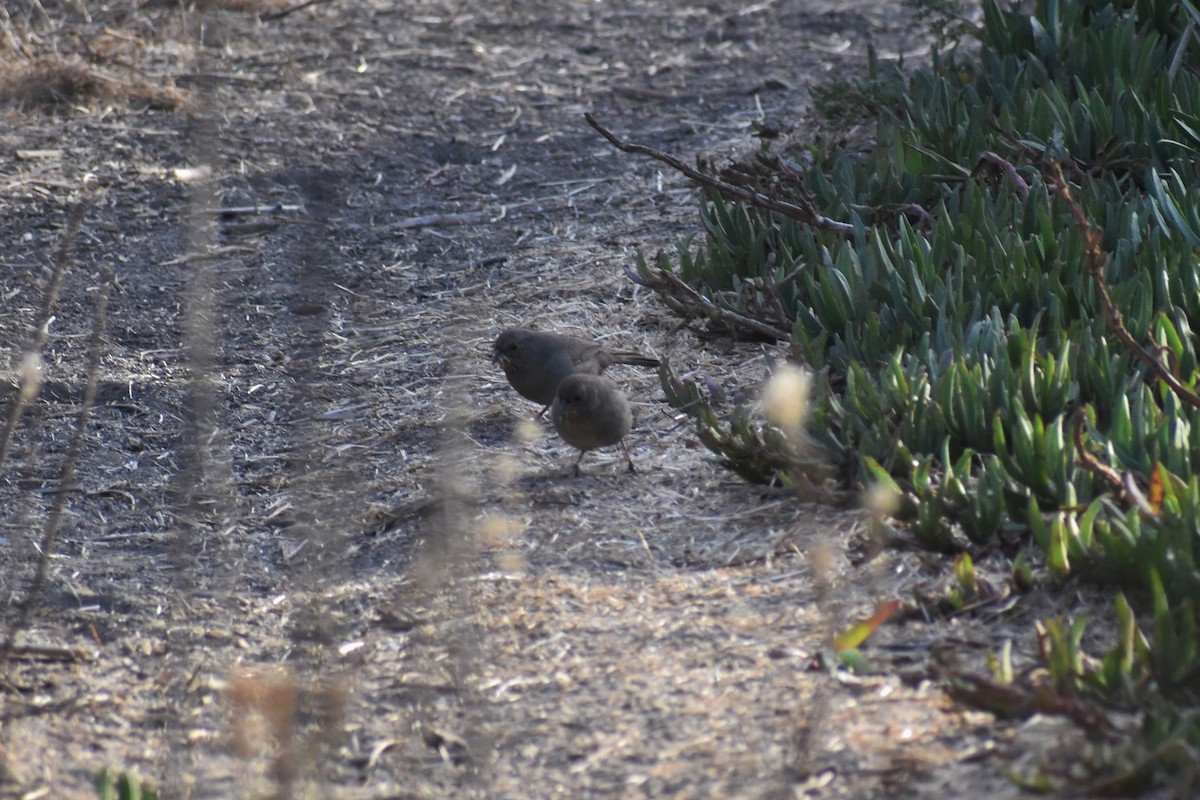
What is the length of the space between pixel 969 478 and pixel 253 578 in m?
2.05

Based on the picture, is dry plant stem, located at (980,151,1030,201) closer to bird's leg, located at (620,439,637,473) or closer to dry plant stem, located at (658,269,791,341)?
dry plant stem, located at (658,269,791,341)

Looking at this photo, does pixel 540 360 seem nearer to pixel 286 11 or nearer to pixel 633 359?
pixel 633 359

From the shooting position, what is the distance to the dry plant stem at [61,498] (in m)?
2.65

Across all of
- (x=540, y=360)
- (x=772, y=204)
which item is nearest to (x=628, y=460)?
(x=540, y=360)

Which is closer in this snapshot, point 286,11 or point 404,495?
point 404,495

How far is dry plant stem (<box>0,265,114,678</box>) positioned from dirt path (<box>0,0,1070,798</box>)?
0.20 feet

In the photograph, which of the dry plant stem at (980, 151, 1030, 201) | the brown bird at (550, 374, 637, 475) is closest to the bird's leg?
the brown bird at (550, 374, 637, 475)

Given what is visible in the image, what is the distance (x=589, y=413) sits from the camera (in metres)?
4.31

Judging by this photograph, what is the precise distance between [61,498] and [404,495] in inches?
56.4

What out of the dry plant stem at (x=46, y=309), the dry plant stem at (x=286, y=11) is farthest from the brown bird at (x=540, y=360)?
the dry plant stem at (x=286, y=11)

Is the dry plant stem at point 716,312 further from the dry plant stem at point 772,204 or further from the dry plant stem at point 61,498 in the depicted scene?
Result: the dry plant stem at point 61,498

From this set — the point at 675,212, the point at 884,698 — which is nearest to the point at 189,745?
the point at 884,698

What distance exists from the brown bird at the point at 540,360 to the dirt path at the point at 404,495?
0.20 metres

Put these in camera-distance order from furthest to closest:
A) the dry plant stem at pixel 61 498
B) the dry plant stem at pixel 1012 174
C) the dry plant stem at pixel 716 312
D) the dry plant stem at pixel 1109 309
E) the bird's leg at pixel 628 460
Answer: the dry plant stem at pixel 1012 174, the dry plant stem at pixel 716 312, the bird's leg at pixel 628 460, the dry plant stem at pixel 1109 309, the dry plant stem at pixel 61 498
